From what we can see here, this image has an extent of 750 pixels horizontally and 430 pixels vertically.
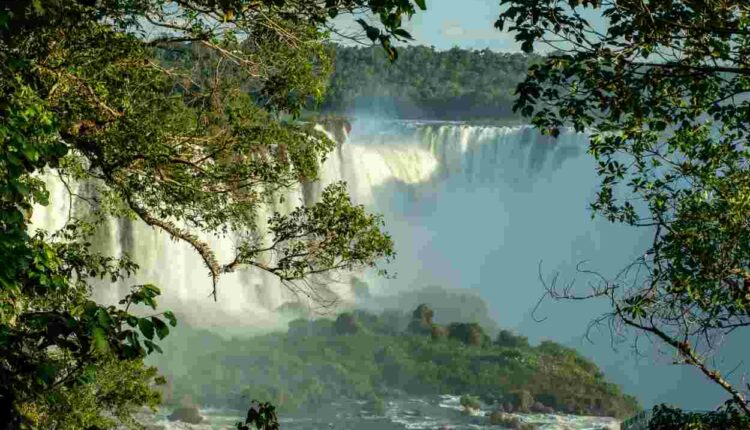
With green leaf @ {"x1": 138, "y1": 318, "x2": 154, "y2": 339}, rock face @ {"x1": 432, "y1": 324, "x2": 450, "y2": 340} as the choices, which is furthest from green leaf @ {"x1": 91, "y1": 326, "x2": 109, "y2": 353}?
rock face @ {"x1": 432, "y1": 324, "x2": 450, "y2": 340}

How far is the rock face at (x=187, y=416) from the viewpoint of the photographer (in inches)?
1054

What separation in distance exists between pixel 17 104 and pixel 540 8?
10.2ft

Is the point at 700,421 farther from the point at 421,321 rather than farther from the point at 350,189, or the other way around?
the point at 350,189

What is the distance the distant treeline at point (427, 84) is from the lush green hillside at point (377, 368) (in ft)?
72.1

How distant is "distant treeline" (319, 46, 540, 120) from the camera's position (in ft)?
201

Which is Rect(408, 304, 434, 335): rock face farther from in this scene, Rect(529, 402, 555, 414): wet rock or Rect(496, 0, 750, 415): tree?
Rect(496, 0, 750, 415): tree

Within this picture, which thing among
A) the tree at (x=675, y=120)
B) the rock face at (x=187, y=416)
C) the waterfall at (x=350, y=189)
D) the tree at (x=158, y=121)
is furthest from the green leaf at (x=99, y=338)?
the rock face at (x=187, y=416)

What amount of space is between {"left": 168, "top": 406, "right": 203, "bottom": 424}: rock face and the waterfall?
347 cm

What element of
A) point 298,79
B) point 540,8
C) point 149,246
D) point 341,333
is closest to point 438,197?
point 341,333

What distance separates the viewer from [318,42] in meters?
9.94

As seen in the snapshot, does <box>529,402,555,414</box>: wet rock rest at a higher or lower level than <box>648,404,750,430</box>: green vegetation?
lower

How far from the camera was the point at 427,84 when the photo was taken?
65188mm

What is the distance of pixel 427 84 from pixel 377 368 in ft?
109

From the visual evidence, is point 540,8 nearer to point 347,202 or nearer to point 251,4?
point 251,4
